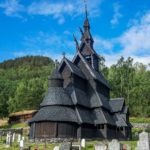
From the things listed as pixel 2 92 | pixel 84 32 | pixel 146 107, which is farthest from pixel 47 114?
pixel 2 92

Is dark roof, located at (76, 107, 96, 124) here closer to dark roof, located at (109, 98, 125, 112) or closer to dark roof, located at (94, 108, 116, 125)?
dark roof, located at (94, 108, 116, 125)

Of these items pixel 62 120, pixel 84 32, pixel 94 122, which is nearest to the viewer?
pixel 62 120

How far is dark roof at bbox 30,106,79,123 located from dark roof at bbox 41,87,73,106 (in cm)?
72

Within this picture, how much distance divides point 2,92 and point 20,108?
18.8m

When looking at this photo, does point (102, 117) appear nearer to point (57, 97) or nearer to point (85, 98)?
point (85, 98)

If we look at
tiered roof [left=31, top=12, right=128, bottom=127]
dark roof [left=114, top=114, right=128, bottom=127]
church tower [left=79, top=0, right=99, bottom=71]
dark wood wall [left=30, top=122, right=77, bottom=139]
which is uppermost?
church tower [left=79, top=0, right=99, bottom=71]

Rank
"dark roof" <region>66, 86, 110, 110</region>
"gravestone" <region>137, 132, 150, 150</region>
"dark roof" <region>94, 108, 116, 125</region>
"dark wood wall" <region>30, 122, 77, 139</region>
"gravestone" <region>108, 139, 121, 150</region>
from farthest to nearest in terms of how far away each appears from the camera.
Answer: "dark roof" <region>94, 108, 116, 125</region>, "dark roof" <region>66, 86, 110, 110</region>, "dark wood wall" <region>30, 122, 77, 139</region>, "gravestone" <region>108, 139, 121, 150</region>, "gravestone" <region>137, 132, 150, 150</region>

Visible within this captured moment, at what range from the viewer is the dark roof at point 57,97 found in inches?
1774

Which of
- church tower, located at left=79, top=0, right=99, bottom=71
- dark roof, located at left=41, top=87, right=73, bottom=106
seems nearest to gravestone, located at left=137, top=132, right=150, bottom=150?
dark roof, located at left=41, top=87, right=73, bottom=106

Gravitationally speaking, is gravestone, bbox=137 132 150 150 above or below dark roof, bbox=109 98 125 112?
below

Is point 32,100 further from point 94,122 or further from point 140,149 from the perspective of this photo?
point 140,149

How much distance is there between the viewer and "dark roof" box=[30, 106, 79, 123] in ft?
140

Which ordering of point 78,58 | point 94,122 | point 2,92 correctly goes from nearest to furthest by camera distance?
point 94,122
point 78,58
point 2,92

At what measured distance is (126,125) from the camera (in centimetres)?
5103
